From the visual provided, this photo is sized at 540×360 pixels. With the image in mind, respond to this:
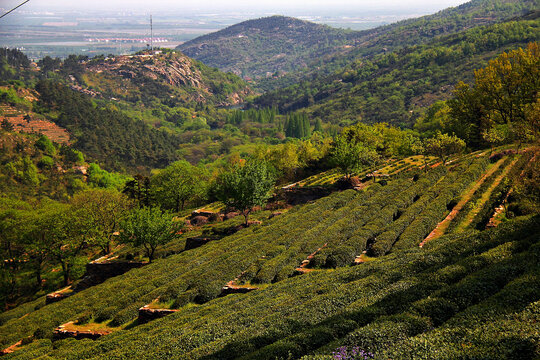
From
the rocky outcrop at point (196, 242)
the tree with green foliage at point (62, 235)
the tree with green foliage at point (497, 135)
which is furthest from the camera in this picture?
the tree with green foliage at point (62, 235)

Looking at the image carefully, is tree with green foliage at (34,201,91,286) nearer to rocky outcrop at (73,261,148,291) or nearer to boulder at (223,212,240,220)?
rocky outcrop at (73,261,148,291)

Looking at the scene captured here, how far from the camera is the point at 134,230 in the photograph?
5281 cm

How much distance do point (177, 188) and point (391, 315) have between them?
87.6 m

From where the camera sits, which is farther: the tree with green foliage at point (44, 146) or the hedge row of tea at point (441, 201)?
the tree with green foliage at point (44, 146)

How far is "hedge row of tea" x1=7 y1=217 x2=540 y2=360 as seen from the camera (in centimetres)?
1352

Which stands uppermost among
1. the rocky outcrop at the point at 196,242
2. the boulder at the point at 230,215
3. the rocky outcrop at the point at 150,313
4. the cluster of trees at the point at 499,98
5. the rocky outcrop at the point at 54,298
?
the cluster of trees at the point at 499,98

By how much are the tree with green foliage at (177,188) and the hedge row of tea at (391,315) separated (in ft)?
231

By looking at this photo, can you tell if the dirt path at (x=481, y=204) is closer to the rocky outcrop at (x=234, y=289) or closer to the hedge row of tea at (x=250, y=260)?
the hedge row of tea at (x=250, y=260)

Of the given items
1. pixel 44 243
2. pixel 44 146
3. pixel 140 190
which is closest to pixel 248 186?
pixel 140 190

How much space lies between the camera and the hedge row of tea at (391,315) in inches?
532

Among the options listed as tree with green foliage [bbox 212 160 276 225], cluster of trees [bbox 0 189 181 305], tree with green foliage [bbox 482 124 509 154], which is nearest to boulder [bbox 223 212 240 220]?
cluster of trees [bbox 0 189 181 305]

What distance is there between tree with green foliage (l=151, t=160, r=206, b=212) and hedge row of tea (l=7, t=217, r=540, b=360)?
70.4 meters

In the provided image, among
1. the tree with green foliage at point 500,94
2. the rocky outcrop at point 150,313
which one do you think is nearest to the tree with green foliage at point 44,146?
the rocky outcrop at point 150,313

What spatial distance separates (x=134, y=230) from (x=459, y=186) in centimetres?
4313
